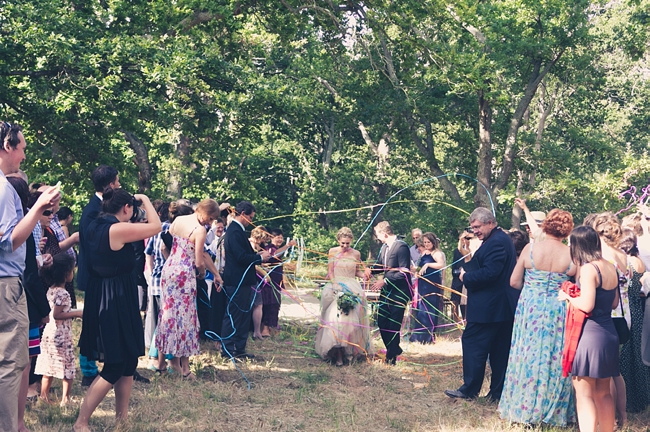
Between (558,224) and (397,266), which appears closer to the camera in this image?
(558,224)

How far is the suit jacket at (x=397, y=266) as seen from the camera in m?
7.77

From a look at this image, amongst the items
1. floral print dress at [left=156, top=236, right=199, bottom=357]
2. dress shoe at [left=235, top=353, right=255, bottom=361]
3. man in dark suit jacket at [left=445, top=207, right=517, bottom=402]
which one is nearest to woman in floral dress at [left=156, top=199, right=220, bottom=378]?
floral print dress at [left=156, top=236, right=199, bottom=357]

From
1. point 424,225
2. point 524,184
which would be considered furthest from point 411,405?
point 524,184

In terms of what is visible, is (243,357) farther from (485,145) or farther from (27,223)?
(485,145)

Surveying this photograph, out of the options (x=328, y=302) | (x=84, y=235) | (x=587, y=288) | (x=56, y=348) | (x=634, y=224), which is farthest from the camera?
(x=328, y=302)

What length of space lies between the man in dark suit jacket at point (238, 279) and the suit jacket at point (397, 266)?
147 cm

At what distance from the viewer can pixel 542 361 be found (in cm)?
552

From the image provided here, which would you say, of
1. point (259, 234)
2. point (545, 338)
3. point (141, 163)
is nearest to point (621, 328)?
point (545, 338)

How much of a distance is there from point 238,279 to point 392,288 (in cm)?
179

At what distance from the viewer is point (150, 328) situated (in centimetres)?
744

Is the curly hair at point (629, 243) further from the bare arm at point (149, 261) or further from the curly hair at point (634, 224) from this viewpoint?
the bare arm at point (149, 261)

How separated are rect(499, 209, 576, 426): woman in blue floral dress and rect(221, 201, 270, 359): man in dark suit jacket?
10.6 feet

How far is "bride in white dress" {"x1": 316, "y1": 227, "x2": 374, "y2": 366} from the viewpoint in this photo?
8.02m

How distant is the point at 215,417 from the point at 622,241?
384 centimetres
